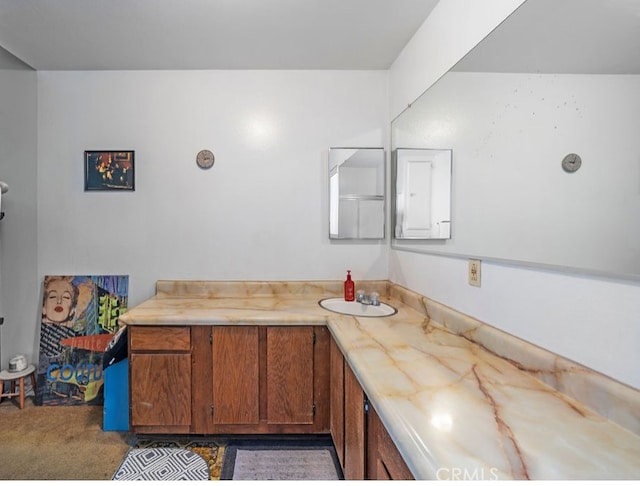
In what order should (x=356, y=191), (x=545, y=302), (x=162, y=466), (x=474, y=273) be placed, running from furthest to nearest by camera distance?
1. (x=356, y=191)
2. (x=162, y=466)
3. (x=474, y=273)
4. (x=545, y=302)

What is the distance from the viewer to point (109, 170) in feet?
7.32

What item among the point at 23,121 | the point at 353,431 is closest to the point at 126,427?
the point at 353,431

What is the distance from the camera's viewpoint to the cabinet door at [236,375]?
5.62ft

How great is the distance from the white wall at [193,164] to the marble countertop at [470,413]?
1107mm

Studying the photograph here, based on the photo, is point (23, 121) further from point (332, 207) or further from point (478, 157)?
point (478, 157)

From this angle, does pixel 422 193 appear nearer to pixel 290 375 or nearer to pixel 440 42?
pixel 440 42

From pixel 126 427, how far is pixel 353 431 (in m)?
1.56

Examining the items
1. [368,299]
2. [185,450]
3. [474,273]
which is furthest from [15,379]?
A: [474,273]

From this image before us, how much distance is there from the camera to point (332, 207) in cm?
225

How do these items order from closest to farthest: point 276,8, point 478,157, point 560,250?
point 560,250
point 478,157
point 276,8

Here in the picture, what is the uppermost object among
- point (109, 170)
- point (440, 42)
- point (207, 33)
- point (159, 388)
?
point (207, 33)

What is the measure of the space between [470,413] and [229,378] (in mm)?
1343

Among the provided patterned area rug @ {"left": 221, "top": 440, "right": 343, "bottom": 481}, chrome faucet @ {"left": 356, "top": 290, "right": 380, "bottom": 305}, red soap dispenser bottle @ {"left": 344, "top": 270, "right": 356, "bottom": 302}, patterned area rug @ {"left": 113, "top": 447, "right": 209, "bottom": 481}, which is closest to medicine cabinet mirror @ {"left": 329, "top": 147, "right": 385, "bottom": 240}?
red soap dispenser bottle @ {"left": 344, "top": 270, "right": 356, "bottom": 302}

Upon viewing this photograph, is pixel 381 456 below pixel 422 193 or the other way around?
below
